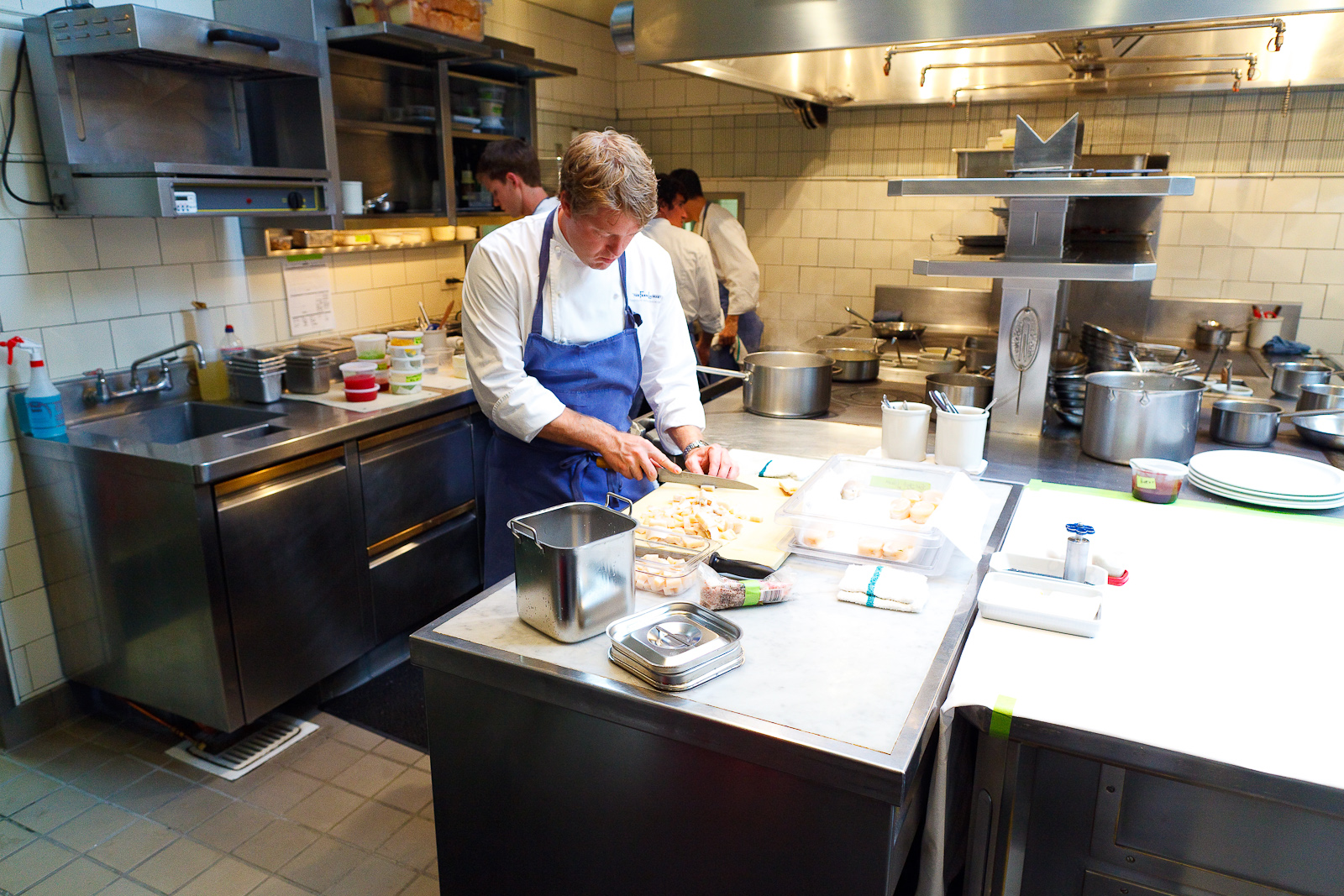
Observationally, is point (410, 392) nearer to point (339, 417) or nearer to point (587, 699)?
point (339, 417)

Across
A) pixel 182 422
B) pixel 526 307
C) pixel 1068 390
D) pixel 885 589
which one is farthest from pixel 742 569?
pixel 182 422

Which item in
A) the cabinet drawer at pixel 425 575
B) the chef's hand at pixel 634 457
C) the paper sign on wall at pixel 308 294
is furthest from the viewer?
the paper sign on wall at pixel 308 294

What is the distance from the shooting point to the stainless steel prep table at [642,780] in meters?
1.30

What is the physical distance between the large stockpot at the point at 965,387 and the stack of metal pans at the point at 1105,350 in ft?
2.09

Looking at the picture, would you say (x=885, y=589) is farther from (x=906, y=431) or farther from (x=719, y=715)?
(x=906, y=431)

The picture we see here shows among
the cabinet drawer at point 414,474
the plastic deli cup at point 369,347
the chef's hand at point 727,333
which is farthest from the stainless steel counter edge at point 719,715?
the chef's hand at point 727,333

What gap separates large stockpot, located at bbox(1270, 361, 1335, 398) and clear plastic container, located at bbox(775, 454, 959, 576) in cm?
226

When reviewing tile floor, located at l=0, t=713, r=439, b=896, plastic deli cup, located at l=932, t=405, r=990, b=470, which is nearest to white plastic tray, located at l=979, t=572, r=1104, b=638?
plastic deli cup, located at l=932, t=405, r=990, b=470

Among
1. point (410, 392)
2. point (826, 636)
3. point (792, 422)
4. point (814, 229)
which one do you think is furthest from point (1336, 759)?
point (814, 229)

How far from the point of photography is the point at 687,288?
15.9 feet

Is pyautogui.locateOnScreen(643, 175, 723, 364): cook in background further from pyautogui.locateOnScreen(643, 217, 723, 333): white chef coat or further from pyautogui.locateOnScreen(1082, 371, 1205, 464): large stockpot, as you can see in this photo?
pyautogui.locateOnScreen(1082, 371, 1205, 464): large stockpot

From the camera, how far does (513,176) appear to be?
407 centimetres

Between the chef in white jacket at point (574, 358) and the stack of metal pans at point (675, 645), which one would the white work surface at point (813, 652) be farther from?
the chef in white jacket at point (574, 358)

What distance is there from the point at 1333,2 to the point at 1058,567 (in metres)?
1.13
